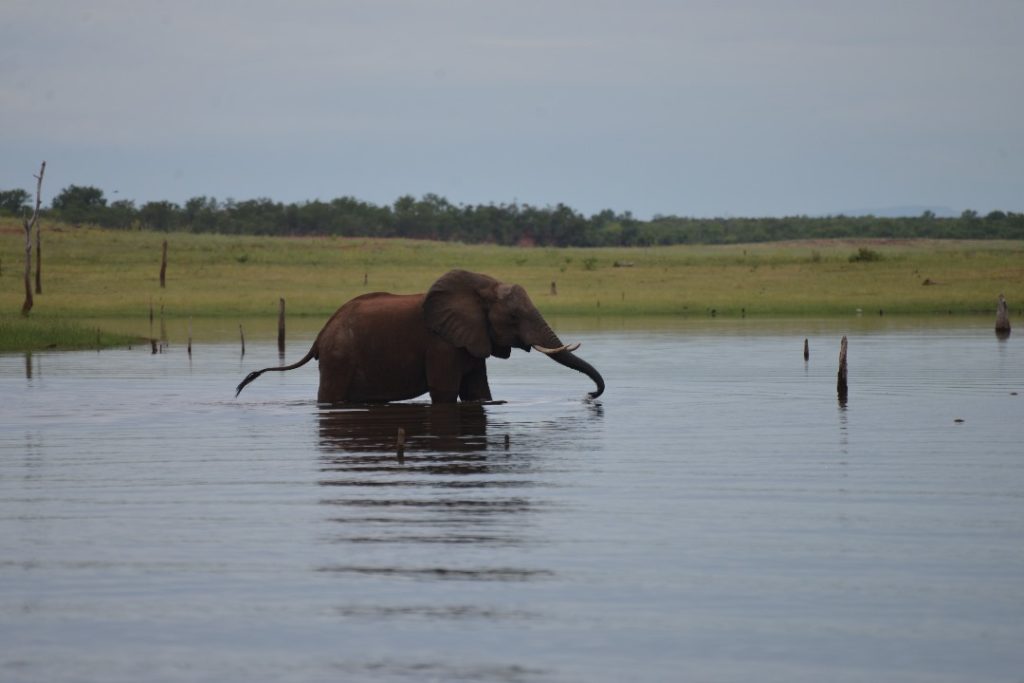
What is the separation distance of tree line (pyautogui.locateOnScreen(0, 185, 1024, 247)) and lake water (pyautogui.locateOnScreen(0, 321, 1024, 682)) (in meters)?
110

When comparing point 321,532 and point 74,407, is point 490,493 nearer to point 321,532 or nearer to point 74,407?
point 321,532

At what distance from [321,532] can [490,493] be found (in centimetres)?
250

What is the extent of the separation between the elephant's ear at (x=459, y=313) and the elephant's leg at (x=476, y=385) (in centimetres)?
78

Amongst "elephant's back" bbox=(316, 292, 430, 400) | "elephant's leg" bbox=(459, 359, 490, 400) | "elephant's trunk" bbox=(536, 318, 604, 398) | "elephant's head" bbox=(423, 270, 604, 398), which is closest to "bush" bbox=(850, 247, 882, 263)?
"elephant's trunk" bbox=(536, 318, 604, 398)

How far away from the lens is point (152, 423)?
23.0m

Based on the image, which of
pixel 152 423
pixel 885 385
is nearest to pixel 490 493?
pixel 152 423

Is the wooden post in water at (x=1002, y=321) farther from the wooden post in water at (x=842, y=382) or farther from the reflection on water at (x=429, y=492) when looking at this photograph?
the reflection on water at (x=429, y=492)

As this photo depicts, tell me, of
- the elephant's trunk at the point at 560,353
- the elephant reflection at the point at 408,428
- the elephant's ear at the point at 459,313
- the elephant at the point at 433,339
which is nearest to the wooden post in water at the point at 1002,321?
the elephant's trunk at the point at 560,353

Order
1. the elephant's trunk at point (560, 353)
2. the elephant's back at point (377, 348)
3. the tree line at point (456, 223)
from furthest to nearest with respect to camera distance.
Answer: the tree line at point (456, 223)
the elephant's back at point (377, 348)
the elephant's trunk at point (560, 353)

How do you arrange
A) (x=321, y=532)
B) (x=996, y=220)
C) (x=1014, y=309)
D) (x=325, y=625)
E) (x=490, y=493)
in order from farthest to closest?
(x=996, y=220) → (x=1014, y=309) → (x=490, y=493) → (x=321, y=532) → (x=325, y=625)

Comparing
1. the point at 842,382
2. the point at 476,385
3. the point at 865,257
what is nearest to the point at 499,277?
the point at 865,257

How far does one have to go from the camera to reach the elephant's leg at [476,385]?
2370cm

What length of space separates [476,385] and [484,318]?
4.17 feet

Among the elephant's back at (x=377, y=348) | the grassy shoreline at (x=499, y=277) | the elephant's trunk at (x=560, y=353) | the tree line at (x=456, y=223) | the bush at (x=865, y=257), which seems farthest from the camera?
the tree line at (x=456, y=223)
